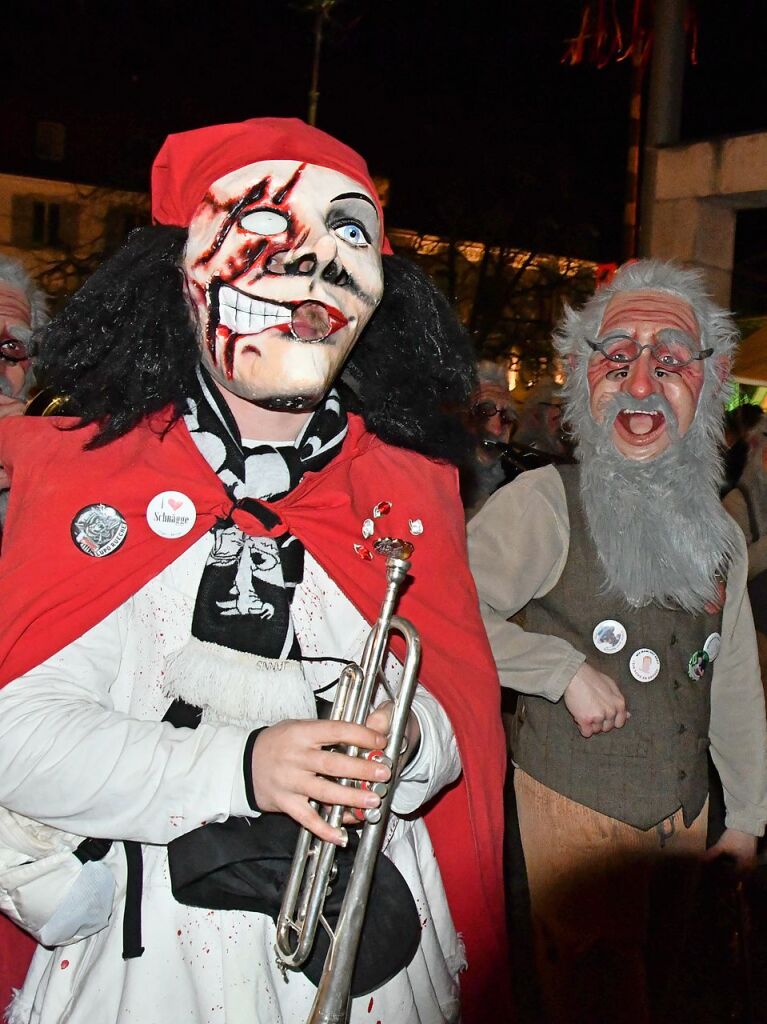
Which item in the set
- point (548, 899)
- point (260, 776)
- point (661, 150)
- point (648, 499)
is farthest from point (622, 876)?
point (661, 150)

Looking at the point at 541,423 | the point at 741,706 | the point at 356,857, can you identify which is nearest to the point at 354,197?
the point at 356,857

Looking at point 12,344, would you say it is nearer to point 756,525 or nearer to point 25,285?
point 25,285

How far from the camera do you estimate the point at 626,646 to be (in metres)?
3.00

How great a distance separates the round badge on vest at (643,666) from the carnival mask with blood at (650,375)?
57cm

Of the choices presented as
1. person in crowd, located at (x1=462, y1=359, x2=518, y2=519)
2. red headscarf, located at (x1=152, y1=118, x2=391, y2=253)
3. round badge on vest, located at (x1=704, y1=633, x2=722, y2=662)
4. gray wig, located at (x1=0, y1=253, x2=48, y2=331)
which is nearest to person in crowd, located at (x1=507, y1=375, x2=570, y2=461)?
person in crowd, located at (x1=462, y1=359, x2=518, y2=519)

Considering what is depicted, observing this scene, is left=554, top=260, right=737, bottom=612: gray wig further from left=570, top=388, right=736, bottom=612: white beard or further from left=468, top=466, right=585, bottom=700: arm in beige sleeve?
left=468, top=466, right=585, bottom=700: arm in beige sleeve

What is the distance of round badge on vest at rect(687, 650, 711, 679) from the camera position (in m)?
3.02

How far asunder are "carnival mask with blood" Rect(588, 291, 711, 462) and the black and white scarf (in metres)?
1.33

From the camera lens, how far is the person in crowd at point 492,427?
6.29m

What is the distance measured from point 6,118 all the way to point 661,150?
78.8 ft

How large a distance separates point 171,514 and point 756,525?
3.37 metres

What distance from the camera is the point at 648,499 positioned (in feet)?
10.4

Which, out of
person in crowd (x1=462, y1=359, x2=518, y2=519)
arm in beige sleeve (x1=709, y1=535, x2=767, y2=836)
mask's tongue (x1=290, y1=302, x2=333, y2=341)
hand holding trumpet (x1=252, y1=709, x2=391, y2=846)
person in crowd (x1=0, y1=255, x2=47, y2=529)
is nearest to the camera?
hand holding trumpet (x1=252, y1=709, x2=391, y2=846)

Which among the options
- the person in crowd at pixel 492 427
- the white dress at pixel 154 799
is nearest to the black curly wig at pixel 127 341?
the white dress at pixel 154 799
